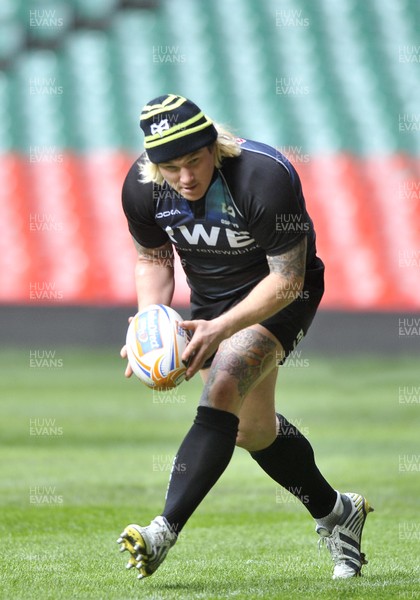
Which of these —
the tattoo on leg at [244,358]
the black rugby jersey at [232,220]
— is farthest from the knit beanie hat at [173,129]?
the tattoo on leg at [244,358]

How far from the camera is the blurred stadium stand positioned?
59.6ft

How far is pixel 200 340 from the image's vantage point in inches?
190

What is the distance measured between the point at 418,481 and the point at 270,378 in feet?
13.0

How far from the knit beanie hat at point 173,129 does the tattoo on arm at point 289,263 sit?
1.92 feet

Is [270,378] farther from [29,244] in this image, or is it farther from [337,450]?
[29,244]

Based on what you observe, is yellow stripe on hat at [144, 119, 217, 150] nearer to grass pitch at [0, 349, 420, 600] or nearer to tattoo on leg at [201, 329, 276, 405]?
tattoo on leg at [201, 329, 276, 405]

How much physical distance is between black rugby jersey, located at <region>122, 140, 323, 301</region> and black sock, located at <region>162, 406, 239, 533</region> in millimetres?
765

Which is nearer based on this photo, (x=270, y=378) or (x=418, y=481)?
(x=270, y=378)

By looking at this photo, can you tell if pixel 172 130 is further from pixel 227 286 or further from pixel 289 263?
pixel 227 286

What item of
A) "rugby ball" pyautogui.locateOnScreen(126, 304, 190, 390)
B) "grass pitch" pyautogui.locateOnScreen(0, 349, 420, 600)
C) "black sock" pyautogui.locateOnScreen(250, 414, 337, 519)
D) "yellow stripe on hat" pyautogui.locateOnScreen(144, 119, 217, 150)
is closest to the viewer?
"yellow stripe on hat" pyautogui.locateOnScreen(144, 119, 217, 150)

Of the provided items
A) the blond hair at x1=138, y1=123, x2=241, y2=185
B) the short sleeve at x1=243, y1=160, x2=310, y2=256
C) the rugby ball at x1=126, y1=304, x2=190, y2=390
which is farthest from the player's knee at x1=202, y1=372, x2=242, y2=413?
the blond hair at x1=138, y1=123, x2=241, y2=185

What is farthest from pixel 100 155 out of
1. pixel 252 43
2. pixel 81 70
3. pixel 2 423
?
pixel 2 423

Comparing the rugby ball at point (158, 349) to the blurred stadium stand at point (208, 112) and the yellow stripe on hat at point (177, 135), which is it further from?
the blurred stadium stand at point (208, 112)

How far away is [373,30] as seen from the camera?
19969 mm
